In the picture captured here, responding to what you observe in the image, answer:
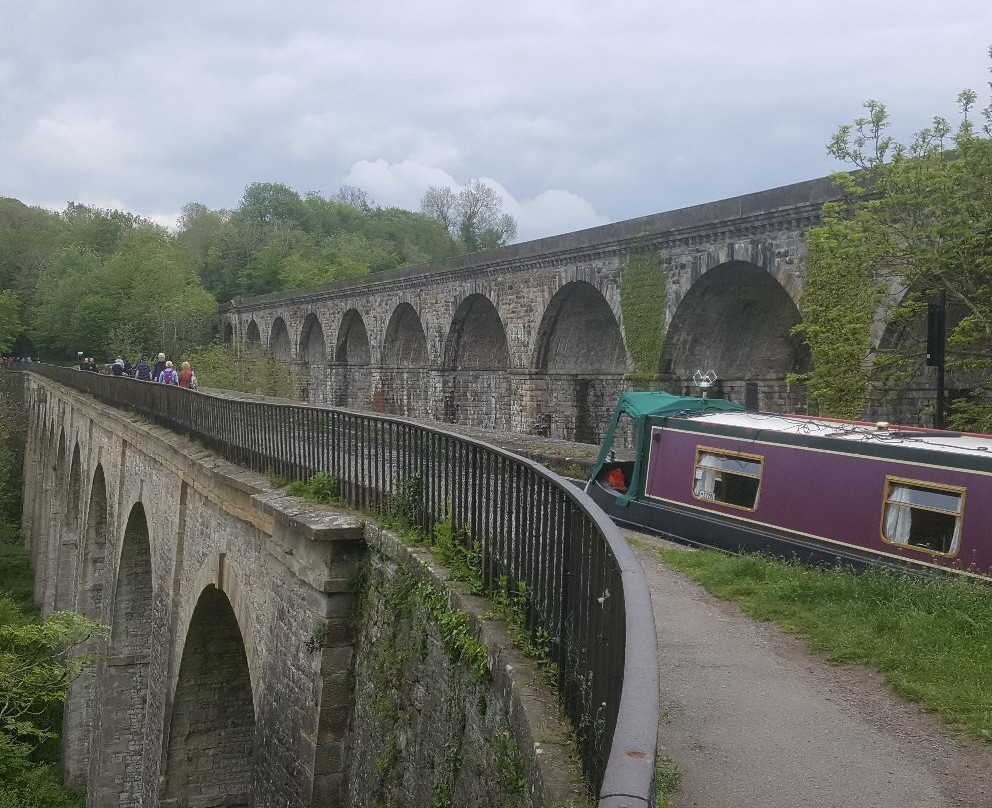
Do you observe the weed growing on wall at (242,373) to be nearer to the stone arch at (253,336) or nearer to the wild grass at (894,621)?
the stone arch at (253,336)

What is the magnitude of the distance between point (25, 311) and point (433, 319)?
52.8 m

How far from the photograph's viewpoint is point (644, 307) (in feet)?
60.1

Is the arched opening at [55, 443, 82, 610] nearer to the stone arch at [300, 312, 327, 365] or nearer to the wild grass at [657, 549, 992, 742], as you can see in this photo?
the stone arch at [300, 312, 327, 365]

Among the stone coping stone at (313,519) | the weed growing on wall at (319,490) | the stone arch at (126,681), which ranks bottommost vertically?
the stone arch at (126,681)

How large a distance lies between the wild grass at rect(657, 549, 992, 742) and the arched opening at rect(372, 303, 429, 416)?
2442cm

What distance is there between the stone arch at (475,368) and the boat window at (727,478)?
55.3 feet

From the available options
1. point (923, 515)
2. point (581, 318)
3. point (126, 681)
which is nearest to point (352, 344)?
point (581, 318)

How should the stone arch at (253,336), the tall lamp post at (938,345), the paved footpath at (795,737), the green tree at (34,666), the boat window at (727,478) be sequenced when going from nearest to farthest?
the paved footpath at (795,737), the boat window at (727,478), the green tree at (34,666), the tall lamp post at (938,345), the stone arch at (253,336)

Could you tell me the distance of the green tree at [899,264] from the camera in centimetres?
1109

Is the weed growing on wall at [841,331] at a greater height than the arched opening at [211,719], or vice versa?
the weed growing on wall at [841,331]

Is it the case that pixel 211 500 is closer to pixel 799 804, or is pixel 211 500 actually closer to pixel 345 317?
pixel 799 804

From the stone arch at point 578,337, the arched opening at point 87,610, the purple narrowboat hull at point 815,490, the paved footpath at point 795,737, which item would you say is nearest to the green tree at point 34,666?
the purple narrowboat hull at point 815,490

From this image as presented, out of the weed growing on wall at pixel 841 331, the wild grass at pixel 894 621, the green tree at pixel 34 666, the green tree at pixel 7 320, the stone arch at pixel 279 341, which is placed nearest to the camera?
the wild grass at pixel 894 621

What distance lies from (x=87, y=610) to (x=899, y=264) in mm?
16956
